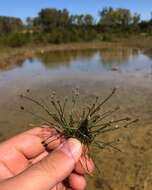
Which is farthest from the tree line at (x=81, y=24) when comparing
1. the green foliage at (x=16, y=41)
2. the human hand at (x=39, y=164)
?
the human hand at (x=39, y=164)

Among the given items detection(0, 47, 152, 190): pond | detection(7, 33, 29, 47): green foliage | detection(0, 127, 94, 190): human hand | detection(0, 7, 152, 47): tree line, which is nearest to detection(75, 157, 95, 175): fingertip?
detection(0, 127, 94, 190): human hand

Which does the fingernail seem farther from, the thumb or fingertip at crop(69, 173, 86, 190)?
fingertip at crop(69, 173, 86, 190)

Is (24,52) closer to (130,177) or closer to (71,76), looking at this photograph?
(71,76)

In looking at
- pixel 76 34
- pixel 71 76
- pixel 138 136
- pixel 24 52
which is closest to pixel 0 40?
pixel 24 52

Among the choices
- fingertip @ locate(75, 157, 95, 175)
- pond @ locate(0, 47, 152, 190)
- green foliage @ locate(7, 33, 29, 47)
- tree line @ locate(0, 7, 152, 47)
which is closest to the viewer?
fingertip @ locate(75, 157, 95, 175)

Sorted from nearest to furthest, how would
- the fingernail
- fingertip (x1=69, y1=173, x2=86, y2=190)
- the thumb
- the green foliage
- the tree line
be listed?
the thumb < the fingernail < fingertip (x1=69, y1=173, x2=86, y2=190) < the green foliage < the tree line

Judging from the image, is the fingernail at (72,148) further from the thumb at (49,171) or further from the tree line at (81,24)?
the tree line at (81,24)

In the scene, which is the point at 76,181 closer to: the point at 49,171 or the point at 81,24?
the point at 49,171
